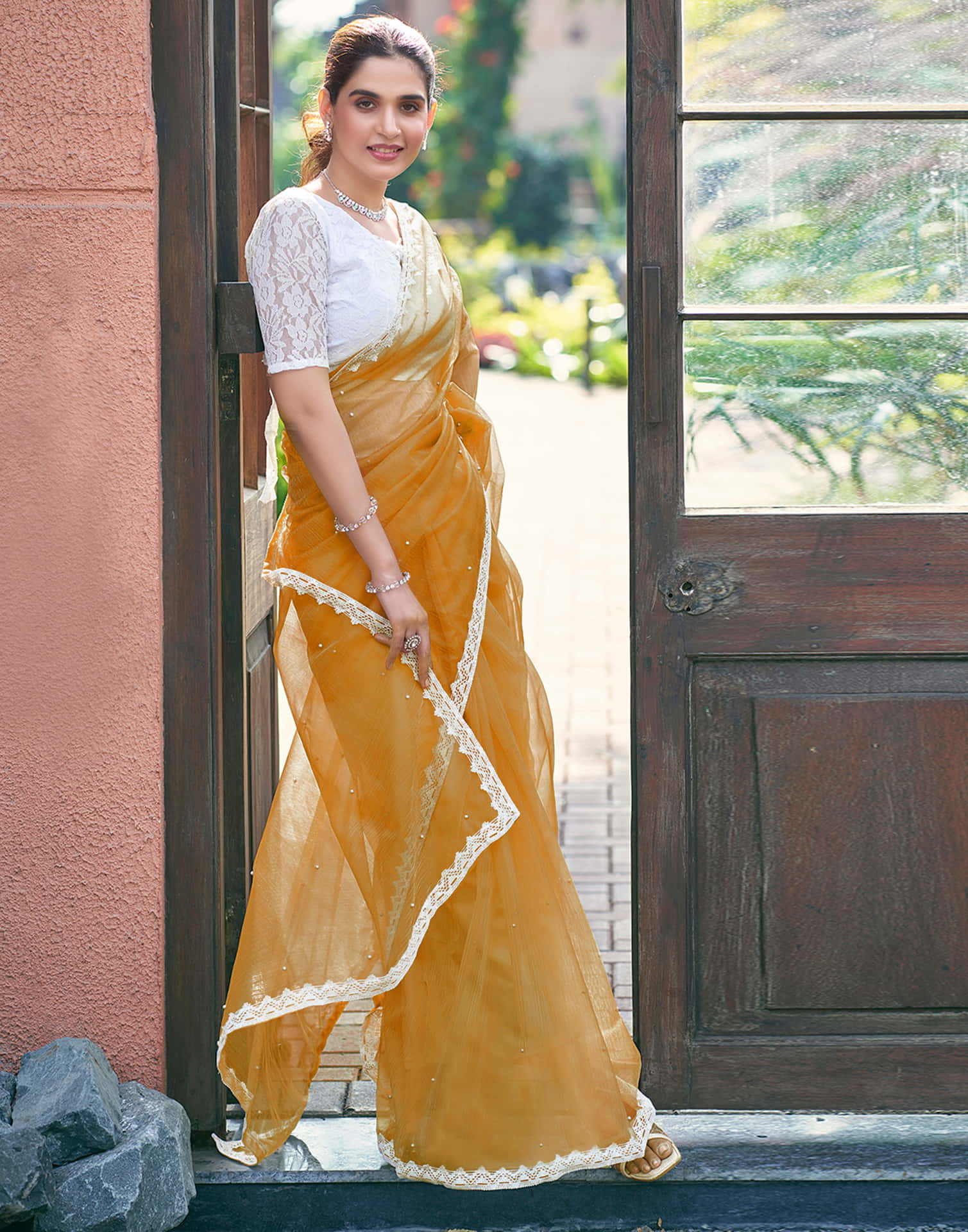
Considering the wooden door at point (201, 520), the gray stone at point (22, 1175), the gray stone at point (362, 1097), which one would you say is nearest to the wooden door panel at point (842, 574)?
the wooden door at point (201, 520)

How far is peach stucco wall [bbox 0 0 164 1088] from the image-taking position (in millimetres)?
2635

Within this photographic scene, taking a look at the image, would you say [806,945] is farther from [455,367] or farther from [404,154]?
[404,154]

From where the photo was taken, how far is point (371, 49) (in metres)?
2.49

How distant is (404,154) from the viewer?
101 inches

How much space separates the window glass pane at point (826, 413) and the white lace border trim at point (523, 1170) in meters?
1.16

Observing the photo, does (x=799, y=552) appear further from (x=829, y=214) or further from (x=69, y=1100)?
(x=69, y=1100)

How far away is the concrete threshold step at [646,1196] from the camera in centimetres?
275

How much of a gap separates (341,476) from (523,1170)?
1210 mm

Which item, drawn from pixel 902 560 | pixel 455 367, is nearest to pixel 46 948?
pixel 455 367

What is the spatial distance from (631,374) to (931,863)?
3.54ft

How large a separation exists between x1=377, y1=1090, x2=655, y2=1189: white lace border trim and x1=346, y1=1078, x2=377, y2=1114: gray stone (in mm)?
417

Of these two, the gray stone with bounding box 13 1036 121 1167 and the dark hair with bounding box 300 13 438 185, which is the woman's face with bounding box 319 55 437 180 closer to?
the dark hair with bounding box 300 13 438 185

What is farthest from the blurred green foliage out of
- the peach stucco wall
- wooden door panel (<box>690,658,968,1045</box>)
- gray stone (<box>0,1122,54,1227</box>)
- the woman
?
gray stone (<box>0,1122,54,1227</box>)

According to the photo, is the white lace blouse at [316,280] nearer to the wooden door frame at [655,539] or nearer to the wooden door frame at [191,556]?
the wooden door frame at [191,556]
